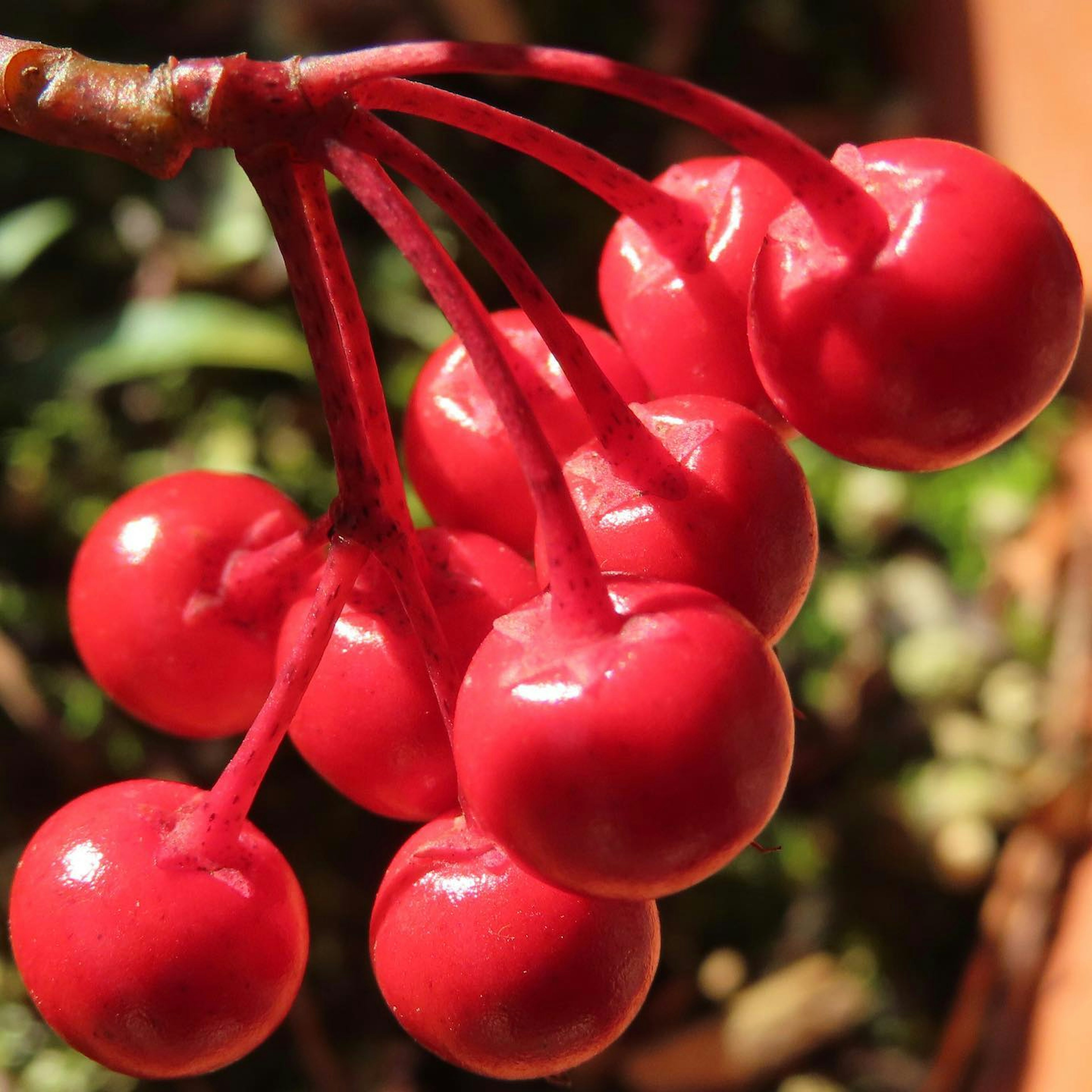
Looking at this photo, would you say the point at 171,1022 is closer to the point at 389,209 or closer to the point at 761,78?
the point at 389,209

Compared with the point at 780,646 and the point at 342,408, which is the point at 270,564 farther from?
the point at 780,646

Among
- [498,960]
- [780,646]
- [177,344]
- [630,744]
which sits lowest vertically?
[780,646]

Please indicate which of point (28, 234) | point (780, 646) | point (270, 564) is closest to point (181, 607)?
point (270, 564)

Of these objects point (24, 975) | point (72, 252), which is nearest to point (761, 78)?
point (72, 252)

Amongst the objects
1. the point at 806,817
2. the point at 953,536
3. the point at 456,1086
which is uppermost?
the point at 953,536

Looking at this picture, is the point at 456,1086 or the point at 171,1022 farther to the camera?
the point at 456,1086

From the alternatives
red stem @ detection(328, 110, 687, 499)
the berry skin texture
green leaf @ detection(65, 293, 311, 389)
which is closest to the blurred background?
green leaf @ detection(65, 293, 311, 389)

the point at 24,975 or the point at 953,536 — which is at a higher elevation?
the point at 24,975
